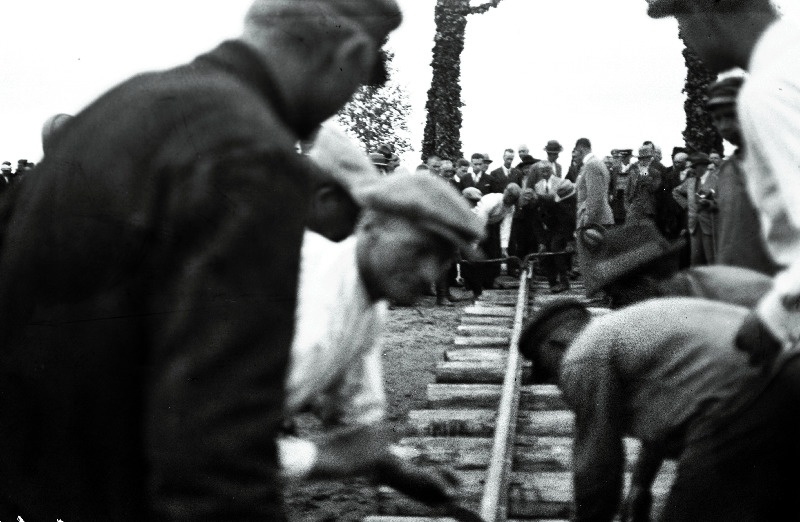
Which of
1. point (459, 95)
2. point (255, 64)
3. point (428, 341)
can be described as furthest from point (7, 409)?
point (428, 341)

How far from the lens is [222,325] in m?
0.87

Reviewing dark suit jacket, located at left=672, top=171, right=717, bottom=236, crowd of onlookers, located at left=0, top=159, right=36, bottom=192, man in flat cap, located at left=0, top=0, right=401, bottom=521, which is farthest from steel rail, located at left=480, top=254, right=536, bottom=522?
crowd of onlookers, located at left=0, top=159, right=36, bottom=192

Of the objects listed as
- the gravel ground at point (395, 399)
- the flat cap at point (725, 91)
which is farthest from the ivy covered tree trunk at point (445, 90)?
the gravel ground at point (395, 399)

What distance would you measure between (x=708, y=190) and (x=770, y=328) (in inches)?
7.9

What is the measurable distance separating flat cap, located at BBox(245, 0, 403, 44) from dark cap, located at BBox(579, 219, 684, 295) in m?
0.46

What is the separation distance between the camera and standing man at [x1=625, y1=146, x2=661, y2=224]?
51.0 inches

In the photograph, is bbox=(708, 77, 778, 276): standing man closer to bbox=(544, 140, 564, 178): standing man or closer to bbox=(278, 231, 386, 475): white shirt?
bbox=(544, 140, 564, 178): standing man

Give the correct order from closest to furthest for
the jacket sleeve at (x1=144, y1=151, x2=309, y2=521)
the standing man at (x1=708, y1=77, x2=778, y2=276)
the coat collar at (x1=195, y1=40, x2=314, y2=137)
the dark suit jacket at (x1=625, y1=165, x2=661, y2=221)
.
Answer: the jacket sleeve at (x1=144, y1=151, x2=309, y2=521) → the coat collar at (x1=195, y1=40, x2=314, y2=137) → the standing man at (x1=708, y1=77, x2=778, y2=276) → the dark suit jacket at (x1=625, y1=165, x2=661, y2=221)

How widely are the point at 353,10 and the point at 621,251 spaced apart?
0.54 meters

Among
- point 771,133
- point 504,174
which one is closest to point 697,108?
point 771,133

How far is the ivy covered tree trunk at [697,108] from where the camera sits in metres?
1.17

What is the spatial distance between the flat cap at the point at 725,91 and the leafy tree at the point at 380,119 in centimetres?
38

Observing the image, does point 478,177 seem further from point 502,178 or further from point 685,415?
point 685,415

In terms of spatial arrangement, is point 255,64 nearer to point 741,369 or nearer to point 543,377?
point 741,369
